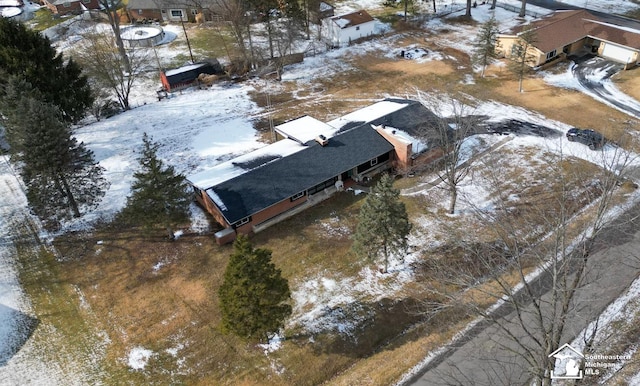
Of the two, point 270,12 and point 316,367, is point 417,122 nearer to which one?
point 316,367

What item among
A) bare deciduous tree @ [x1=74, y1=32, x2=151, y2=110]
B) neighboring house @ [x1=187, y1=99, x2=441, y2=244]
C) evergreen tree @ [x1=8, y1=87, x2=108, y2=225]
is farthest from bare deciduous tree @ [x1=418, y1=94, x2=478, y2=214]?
bare deciduous tree @ [x1=74, y1=32, x2=151, y2=110]

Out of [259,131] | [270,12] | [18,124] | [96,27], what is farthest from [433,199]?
[96,27]

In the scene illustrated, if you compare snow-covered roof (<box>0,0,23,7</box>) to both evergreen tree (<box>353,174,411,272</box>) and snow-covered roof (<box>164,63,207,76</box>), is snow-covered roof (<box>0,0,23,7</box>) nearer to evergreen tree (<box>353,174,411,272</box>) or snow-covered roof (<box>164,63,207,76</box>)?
snow-covered roof (<box>164,63,207,76</box>)

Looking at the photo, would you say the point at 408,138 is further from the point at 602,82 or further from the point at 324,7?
the point at 324,7

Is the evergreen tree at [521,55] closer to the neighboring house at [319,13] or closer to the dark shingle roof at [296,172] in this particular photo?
the dark shingle roof at [296,172]

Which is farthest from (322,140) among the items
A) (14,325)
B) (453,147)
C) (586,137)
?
(14,325)
